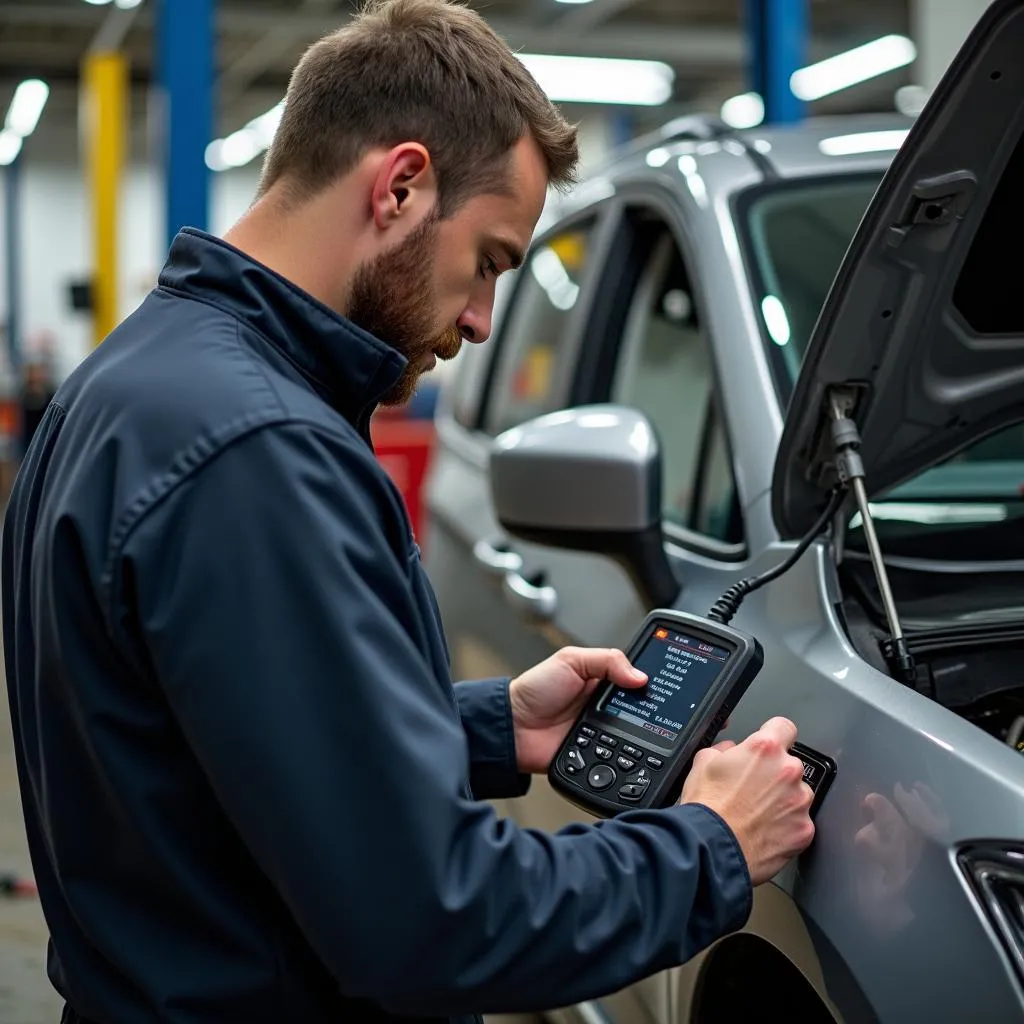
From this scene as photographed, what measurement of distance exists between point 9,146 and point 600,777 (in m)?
22.5

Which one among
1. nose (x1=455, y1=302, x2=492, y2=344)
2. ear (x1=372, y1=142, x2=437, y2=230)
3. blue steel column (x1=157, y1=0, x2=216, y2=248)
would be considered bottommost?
nose (x1=455, y1=302, x2=492, y2=344)

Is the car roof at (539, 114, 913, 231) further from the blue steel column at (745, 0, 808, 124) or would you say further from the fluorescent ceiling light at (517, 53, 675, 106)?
the fluorescent ceiling light at (517, 53, 675, 106)

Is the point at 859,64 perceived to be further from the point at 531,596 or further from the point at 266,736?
the point at 266,736

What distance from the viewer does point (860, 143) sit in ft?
7.77

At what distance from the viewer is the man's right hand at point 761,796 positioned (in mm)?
1250

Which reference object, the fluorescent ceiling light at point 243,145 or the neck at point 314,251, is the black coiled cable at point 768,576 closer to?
the neck at point 314,251

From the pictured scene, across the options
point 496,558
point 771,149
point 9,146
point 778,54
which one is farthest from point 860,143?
point 9,146

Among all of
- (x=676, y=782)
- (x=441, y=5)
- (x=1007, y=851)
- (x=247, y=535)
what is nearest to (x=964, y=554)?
(x=676, y=782)

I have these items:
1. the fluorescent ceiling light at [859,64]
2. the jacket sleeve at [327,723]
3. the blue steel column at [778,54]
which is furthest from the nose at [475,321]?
the fluorescent ceiling light at [859,64]

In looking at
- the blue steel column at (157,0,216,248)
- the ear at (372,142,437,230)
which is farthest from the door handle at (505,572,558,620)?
the blue steel column at (157,0,216,248)

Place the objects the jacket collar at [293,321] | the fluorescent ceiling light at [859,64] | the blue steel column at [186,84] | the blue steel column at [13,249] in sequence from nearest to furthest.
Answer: the jacket collar at [293,321], the blue steel column at [186,84], the fluorescent ceiling light at [859,64], the blue steel column at [13,249]

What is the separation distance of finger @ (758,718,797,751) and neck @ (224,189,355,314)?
0.54 meters

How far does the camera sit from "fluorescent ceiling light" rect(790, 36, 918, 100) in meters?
14.3

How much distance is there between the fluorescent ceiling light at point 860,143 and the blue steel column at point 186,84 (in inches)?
131
